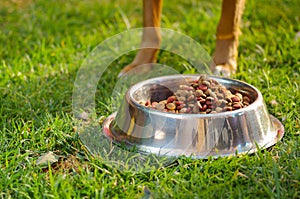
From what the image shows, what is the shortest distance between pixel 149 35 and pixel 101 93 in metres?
0.52

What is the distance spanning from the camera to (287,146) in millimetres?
2424

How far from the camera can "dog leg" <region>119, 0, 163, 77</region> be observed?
3.30 metres

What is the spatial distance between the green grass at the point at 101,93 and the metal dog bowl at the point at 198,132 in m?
0.06

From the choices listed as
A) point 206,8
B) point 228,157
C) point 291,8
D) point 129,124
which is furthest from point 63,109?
point 291,8

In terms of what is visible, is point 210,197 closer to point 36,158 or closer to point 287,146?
point 287,146

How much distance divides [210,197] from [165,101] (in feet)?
2.33

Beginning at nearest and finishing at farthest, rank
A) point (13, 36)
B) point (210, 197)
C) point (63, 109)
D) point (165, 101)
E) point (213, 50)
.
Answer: point (210, 197)
point (165, 101)
point (63, 109)
point (213, 50)
point (13, 36)

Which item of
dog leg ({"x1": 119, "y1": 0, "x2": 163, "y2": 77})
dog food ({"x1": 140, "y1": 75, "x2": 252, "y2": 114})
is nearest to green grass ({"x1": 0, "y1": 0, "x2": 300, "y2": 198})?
dog leg ({"x1": 119, "y1": 0, "x2": 163, "y2": 77})

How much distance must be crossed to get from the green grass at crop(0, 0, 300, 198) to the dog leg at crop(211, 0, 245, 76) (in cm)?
9

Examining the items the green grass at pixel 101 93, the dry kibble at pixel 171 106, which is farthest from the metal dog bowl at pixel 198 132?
the dry kibble at pixel 171 106

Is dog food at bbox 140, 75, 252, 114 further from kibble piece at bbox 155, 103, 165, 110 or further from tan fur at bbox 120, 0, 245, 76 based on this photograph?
tan fur at bbox 120, 0, 245, 76

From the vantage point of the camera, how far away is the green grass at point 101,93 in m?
2.14

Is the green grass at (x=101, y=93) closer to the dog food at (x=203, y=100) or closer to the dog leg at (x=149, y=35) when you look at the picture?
the dog leg at (x=149, y=35)

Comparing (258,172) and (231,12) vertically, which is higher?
(231,12)
